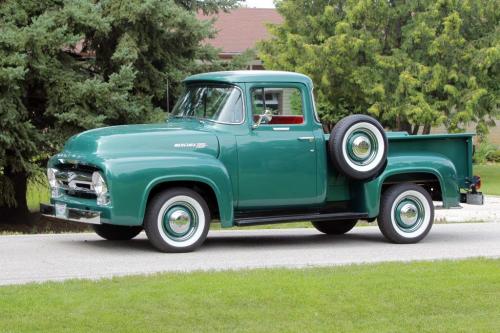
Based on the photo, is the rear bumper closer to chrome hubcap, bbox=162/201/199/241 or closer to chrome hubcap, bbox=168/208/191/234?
chrome hubcap, bbox=162/201/199/241

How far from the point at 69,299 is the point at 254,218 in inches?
163

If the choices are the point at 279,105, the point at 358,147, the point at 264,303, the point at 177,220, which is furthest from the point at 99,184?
the point at 264,303

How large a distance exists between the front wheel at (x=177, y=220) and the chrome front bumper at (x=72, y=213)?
579 mm

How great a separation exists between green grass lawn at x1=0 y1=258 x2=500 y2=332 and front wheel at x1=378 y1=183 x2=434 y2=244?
9.95 feet

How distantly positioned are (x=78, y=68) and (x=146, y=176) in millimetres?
8248

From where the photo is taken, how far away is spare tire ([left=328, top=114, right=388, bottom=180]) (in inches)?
462

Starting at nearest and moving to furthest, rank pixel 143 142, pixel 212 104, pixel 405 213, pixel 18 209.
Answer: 1. pixel 143 142
2. pixel 212 104
3. pixel 405 213
4. pixel 18 209

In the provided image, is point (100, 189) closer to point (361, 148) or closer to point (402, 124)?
A: point (361, 148)

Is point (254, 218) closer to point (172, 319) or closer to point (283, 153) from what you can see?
point (283, 153)

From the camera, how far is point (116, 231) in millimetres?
12492

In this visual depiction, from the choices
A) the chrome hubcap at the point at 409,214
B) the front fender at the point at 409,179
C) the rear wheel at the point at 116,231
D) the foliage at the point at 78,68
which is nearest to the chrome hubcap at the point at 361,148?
the front fender at the point at 409,179

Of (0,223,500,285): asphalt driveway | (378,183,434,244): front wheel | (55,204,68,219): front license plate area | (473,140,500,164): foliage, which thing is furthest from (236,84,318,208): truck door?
(473,140,500,164): foliage

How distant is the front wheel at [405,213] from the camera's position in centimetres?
A: 1239

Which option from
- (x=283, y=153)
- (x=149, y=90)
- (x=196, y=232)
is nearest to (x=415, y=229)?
(x=283, y=153)
